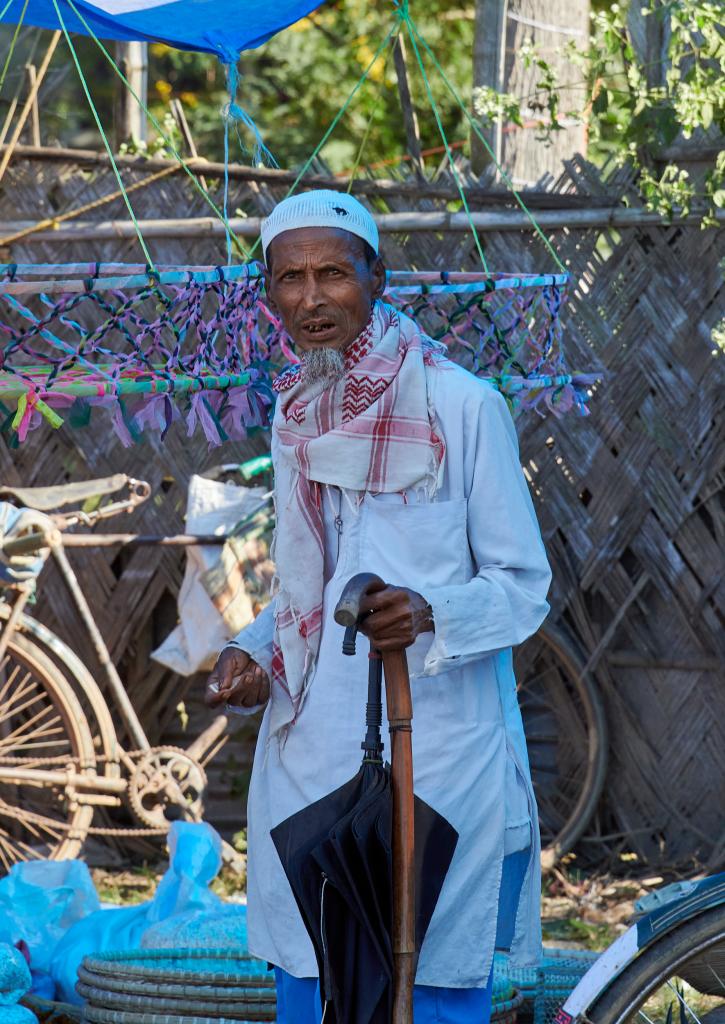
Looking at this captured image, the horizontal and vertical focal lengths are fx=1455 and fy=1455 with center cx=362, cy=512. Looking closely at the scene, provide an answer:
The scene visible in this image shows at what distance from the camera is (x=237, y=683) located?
2.50 m

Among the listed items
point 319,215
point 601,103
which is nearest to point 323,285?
point 319,215

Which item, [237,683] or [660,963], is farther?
[237,683]

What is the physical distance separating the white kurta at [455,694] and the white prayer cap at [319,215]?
0.28 metres

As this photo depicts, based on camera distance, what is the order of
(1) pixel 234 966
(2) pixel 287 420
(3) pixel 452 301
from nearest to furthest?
1. (2) pixel 287 420
2. (1) pixel 234 966
3. (3) pixel 452 301

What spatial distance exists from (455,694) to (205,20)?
2.35 meters

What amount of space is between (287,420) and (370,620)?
533mm

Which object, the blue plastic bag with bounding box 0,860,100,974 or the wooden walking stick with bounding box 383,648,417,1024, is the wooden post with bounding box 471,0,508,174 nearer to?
the blue plastic bag with bounding box 0,860,100,974

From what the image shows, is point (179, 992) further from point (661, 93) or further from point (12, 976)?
point (661, 93)

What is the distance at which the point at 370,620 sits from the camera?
210 cm

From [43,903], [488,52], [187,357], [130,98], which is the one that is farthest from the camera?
[488,52]

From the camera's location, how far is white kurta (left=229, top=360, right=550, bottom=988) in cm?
229

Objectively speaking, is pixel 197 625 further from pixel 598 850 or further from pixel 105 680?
pixel 598 850

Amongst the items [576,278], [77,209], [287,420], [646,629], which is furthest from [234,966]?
[77,209]

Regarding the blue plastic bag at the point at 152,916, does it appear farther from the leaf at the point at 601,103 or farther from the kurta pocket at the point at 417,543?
the leaf at the point at 601,103
